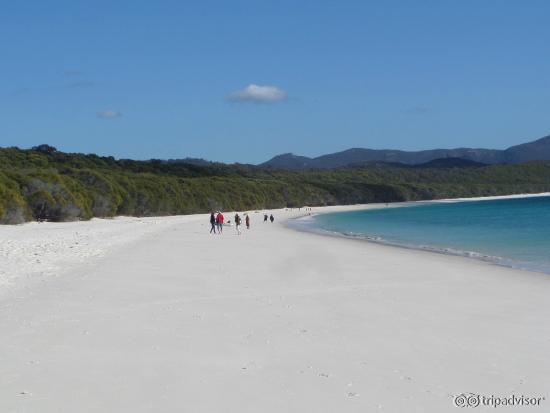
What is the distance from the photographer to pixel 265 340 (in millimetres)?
8203

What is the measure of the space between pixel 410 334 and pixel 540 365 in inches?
75.9

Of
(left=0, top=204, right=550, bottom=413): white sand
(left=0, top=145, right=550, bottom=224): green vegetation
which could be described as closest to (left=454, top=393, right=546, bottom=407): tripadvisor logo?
(left=0, top=204, right=550, bottom=413): white sand

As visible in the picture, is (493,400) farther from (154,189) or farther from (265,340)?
(154,189)

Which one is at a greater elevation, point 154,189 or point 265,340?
point 154,189

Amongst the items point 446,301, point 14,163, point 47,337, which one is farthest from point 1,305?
point 14,163

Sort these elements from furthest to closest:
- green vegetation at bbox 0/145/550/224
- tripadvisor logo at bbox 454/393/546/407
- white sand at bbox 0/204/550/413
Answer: green vegetation at bbox 0/145/550/224 < white sand at bbox 0/204/550/413 < tripadvisor logo at bbox 454/393/546/407

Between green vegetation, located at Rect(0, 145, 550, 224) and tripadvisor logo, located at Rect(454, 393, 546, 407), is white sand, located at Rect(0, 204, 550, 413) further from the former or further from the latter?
green vegetation, located at Rect(0, 145, 550, 224)

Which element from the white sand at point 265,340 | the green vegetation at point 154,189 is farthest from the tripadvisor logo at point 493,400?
the green vegetation at point 154,189

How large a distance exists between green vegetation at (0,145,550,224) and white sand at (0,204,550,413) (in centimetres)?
3080

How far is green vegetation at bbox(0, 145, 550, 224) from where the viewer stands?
1845 inches

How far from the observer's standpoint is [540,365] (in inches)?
280

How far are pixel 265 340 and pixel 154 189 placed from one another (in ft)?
217

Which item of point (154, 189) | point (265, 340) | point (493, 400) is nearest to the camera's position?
point (493, 400)

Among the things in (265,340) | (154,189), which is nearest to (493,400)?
(265,340)
